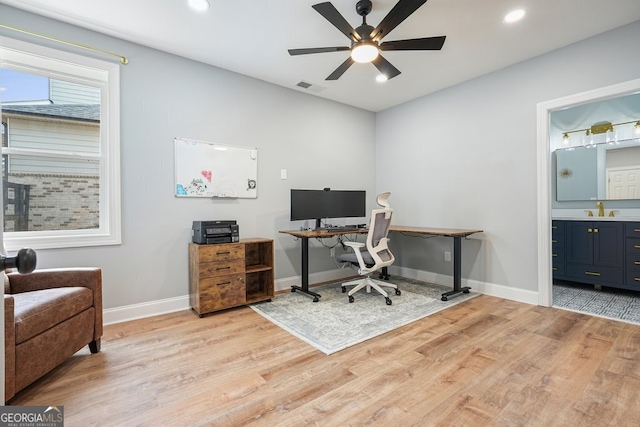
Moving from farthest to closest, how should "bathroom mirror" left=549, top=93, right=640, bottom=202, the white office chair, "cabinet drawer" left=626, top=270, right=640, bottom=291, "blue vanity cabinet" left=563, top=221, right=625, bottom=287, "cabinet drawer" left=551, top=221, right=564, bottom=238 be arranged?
"cabinet drawer" left=551, top=221, right=564, bottom=238
"bathroom mirror" left=549, top=93, right=640, bottom=202
"blue vanity cabinet" left=563, top=221, right=625, bottom=287
"cabinet drawer" left=626, top=270, right=640, bottom=291
the white office chair

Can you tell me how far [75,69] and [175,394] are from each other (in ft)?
9.38

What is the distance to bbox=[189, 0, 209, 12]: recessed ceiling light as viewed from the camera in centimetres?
235

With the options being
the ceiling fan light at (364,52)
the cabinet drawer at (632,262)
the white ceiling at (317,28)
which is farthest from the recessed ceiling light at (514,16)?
the cabinet drawer at (632,262)

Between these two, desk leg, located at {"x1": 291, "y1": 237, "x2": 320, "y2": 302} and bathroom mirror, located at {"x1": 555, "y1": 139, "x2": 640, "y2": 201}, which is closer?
desk leg, located at {"x1": 291, "y1": 237, "x2": 320, "y2": 302}

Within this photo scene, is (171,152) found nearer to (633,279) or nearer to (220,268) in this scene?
(220,268)

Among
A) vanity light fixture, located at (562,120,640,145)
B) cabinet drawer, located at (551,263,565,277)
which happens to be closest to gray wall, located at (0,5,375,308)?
cabinet drawer, located at (551,263,565,277)

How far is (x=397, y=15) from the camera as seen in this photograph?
6.86ft

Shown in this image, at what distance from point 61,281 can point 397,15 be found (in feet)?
9.89

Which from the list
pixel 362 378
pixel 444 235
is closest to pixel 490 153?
pixel 444 235

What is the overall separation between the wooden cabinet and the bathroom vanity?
3831 millimetres

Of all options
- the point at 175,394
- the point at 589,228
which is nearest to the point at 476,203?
the point at 589,228

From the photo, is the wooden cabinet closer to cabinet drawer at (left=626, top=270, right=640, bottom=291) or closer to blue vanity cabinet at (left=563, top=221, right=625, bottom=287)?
blue vanity cabinet at (left=563, top=221, right=625, bottom=287)

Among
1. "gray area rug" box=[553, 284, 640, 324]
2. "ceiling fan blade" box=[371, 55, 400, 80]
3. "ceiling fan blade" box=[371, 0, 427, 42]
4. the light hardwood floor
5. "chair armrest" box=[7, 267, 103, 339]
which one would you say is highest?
"ceiling fan blade" box=[371, 0, 427, 42]

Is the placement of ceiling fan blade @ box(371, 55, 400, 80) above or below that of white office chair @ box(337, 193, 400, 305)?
above
